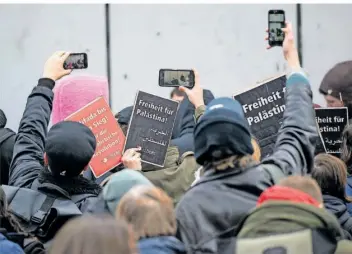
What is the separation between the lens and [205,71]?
7.57 metres

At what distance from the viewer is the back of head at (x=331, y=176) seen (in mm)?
4984

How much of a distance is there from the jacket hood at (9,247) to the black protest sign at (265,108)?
157 centimetres

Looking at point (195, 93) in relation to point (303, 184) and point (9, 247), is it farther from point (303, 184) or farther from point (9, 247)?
point (9, 247)

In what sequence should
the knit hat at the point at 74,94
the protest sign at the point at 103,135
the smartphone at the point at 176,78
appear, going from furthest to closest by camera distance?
the knit hat at the point at 74,94 → the smartphone at the point at 176,78 → the protest sign at the point at 103,135

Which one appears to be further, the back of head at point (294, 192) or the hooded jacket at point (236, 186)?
the hooded jacket at point (236, 186)

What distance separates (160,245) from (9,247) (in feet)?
2.10

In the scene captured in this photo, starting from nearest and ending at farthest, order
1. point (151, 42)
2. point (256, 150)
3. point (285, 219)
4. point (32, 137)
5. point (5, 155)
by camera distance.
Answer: point (285, 219) < point (256, 150) < point (32, 137) < point (5, 155) < point (151, 42)

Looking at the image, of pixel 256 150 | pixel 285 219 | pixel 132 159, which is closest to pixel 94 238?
pixel 285 219

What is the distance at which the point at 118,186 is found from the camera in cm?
393

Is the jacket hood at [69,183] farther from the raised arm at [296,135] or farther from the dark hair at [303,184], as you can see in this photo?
the dark hair at [303,184]

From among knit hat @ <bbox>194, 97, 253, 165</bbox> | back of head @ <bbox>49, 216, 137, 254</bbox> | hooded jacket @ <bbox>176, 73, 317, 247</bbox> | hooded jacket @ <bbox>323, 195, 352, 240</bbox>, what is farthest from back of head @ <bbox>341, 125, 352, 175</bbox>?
back of head @ <bbox>49, 216, 137, 254</bbox>

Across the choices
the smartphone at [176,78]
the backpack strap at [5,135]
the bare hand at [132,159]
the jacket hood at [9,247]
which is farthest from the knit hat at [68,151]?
the backpack strap at [5,135]

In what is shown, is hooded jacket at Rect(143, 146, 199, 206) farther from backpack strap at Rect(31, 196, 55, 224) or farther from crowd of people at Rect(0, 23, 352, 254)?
backpack strap at Rect(31, 196, 55, 224)

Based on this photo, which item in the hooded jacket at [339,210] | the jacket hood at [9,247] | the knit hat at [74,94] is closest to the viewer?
the jacket hood at [9,247]
